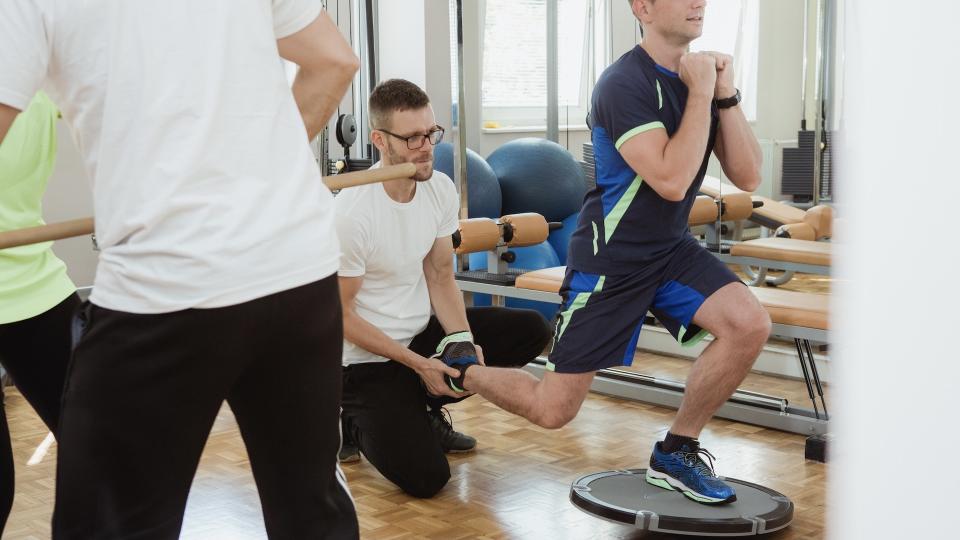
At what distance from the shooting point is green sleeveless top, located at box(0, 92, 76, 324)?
5.79 ft

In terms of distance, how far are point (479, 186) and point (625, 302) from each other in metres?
2.27

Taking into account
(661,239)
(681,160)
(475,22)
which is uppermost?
(475,22)

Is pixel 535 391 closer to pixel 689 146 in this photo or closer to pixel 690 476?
pixel 690 476

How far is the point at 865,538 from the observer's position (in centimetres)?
44

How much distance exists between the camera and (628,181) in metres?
2.41

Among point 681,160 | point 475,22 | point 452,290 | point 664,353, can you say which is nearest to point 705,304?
point 681,160

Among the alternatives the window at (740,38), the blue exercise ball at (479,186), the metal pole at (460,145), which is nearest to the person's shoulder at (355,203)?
the metal pole at (460,145)

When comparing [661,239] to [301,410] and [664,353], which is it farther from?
[664,353]

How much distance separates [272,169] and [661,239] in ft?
4.96

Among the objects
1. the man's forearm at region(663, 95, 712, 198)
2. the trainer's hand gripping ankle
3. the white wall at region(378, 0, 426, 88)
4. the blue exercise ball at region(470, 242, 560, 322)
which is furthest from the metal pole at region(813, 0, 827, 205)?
the white wall at region(378, 0, 426, 88)

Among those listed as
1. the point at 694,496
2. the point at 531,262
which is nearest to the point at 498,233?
the point at 531,262

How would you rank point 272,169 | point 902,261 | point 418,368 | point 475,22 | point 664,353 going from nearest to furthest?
1. point 902,261
2. point 272,169
3. point 418,368
4. point 664,353
5. point 475,22

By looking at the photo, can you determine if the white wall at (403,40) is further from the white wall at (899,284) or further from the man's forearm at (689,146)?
the white wall at (899,284)

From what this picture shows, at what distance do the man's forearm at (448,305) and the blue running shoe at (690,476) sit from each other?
0.65 meters
